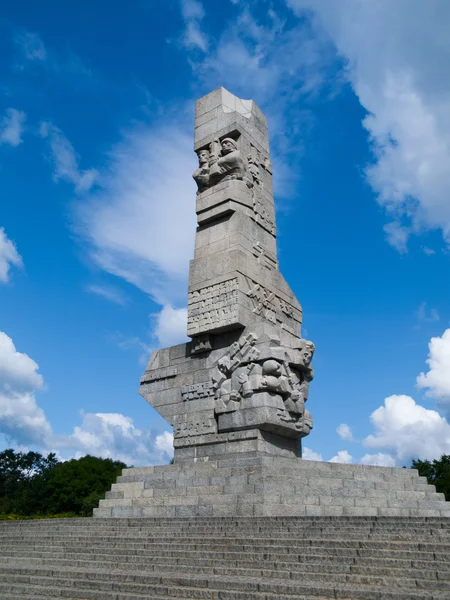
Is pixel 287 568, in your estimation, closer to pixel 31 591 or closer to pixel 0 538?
pixel 31 591

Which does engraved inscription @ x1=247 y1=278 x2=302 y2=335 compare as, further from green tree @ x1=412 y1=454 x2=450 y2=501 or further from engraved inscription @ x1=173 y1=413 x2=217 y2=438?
green tree @ x1=412 y1=454 x2=450 y2=501

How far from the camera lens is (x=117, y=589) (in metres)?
5.54

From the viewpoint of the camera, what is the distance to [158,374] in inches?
514

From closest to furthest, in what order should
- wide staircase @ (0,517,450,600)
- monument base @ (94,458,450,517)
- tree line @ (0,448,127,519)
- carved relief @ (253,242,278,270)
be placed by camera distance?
wide staircase @ (0,517,450,600), monument base @ (94,458,450,517), carved relief @ (253,242,278,270), tree line @ (0,448,127,519)

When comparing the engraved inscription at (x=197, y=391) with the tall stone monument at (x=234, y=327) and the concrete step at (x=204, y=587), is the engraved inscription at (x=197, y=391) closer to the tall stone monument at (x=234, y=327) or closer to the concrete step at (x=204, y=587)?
the tall stone monument at (x=234, y=327)

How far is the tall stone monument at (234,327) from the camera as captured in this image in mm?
10984

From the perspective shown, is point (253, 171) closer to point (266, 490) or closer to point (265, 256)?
point (265, 256)

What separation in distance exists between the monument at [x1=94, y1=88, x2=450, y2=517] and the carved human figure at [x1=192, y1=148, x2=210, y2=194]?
3 centimetres

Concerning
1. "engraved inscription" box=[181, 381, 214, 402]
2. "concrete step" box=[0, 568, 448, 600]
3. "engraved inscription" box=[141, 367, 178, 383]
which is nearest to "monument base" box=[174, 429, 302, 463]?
"engraved inscription" box=[181, 381, 214, 402]

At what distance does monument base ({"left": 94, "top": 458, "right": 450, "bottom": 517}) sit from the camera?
8.99 m

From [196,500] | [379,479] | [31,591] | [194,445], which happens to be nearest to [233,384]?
[194,445]

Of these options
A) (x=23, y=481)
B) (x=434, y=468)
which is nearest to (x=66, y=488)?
(x=23, y=481)

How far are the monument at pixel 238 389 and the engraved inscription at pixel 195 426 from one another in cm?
2

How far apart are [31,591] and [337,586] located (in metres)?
3.57
